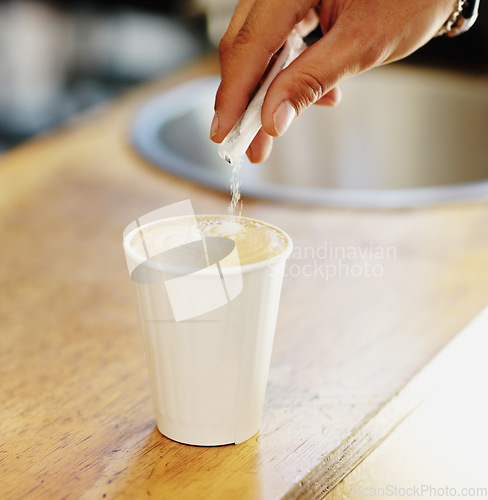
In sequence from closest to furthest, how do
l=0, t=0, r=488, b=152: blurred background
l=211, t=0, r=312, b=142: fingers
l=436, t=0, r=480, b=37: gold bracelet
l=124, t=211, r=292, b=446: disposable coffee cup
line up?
l=124, t=211, r=292, b=446: disposable coffee cup, l=211, t=0, r=312, b=142: fingers, l=436, t=0, r=480, b=37: gold bracelet, l=0, t=0, r=488, b=152: blurred background

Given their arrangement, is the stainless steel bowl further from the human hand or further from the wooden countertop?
the human hand

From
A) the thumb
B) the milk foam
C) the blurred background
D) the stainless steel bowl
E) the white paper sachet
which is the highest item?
the thumb

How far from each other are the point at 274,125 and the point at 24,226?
2.22 feet

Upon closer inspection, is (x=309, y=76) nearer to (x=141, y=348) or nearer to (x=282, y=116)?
(x=282, y=116)

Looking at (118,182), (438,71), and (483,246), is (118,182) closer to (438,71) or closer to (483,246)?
(483,246)

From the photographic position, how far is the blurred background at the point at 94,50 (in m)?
1.79

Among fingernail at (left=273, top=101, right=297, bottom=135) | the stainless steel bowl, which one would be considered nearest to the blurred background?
the stainless steel bowl

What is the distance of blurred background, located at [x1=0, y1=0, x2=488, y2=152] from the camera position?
5.88 ft

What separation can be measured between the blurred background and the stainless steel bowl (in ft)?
0.74

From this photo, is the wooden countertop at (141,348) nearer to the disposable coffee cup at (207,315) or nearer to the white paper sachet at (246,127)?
the disposable coffee cup at (207,315)

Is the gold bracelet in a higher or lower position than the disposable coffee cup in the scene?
higher

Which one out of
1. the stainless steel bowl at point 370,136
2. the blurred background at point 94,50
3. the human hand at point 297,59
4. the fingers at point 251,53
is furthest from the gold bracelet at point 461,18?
the blurred background at point 94,50

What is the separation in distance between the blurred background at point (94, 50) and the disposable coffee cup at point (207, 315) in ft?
4.21

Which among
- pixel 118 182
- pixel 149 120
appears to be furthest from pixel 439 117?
pixel 118 182
